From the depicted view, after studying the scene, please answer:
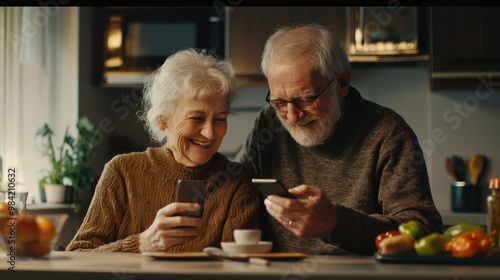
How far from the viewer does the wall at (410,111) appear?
388 centimetres

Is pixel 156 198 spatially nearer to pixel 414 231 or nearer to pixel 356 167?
pixel 356 167

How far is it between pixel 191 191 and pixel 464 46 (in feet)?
7.67

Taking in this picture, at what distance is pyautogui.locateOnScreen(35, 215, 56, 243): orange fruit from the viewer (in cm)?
167

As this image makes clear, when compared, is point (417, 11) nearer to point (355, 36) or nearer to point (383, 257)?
point (355, 36)

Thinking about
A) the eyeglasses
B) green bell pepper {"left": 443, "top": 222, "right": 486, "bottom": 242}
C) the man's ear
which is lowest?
green bell pepper {"left": 443, "top": 222, "right": 486, "bottom": 242}

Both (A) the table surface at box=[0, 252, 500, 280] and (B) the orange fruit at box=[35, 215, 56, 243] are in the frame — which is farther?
(B) the orange fruit at box=[35, 215, 56, 243]

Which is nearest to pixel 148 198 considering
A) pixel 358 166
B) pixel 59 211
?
pixel 358 166

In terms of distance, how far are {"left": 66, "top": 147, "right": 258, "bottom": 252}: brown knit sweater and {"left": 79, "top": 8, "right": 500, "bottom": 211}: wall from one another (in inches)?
69.0

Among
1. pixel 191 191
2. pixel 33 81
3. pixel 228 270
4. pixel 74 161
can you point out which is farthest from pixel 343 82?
pixel 33 81

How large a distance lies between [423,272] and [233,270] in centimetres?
37

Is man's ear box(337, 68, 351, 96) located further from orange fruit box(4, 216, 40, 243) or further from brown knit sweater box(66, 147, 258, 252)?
orange fruit box(4, 216, 40, 243)

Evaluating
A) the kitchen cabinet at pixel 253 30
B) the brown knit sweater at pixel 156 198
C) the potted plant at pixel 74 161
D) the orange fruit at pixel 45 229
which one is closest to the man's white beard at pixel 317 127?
the brown knit sweater at pixel 156 198

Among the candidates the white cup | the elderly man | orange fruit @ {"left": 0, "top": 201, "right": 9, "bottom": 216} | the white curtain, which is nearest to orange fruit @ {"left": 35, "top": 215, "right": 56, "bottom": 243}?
orange fruit @ {"left": 0, "top": 201, "right": 9, "bottom": 216}

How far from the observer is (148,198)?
2.30 meters
